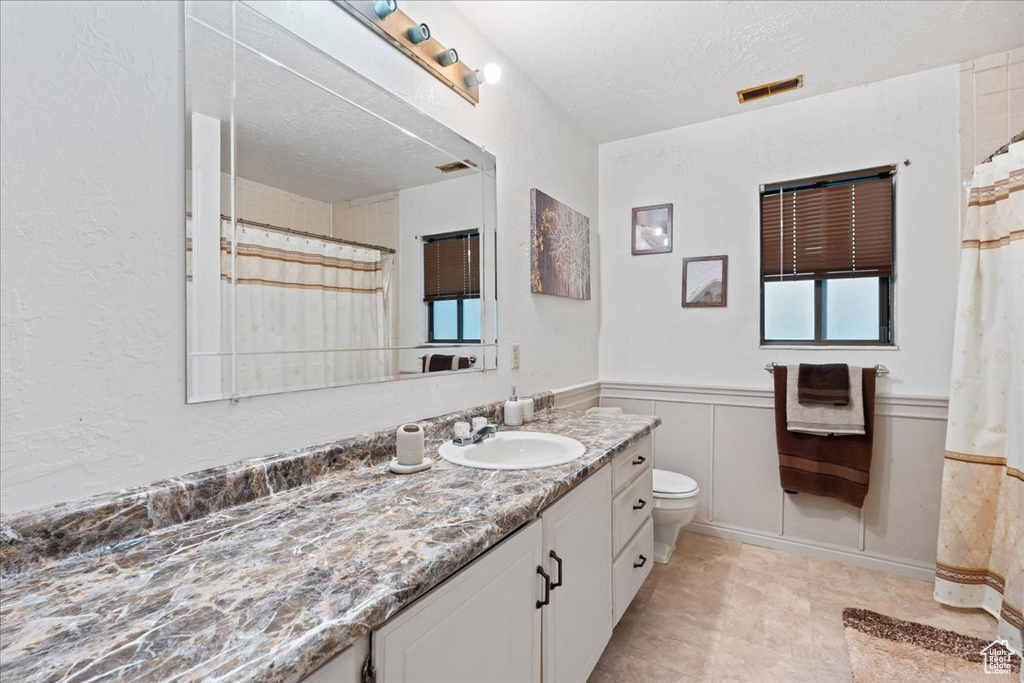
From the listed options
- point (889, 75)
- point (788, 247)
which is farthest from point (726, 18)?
point (788, 247)

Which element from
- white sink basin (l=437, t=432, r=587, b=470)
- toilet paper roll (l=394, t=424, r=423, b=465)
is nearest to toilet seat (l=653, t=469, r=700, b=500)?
white sink basin (l=437, t=432, r=587, b=470)

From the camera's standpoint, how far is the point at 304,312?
1.21 metres

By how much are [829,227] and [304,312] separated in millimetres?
2605

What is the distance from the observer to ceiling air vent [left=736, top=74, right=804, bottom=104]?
230cm

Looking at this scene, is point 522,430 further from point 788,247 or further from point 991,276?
point 991,276

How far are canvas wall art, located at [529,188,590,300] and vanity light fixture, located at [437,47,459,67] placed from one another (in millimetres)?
722

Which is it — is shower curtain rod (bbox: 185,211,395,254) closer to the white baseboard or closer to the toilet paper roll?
the toilet paper roll

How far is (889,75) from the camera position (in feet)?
7.36

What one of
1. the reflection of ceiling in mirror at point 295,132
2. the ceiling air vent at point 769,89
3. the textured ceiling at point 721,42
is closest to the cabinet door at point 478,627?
the reflection of ceiling in mirror at point 295,132

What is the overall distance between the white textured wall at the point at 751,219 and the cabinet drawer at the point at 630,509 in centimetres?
107

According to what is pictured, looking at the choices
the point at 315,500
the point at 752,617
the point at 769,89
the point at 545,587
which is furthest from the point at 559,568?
the point at 769,89

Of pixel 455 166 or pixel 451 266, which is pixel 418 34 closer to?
pixel 455 166

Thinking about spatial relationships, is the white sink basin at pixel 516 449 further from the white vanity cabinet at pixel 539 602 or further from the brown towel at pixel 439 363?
the brown towel at pixel 439 363

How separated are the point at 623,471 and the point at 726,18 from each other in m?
1.84
